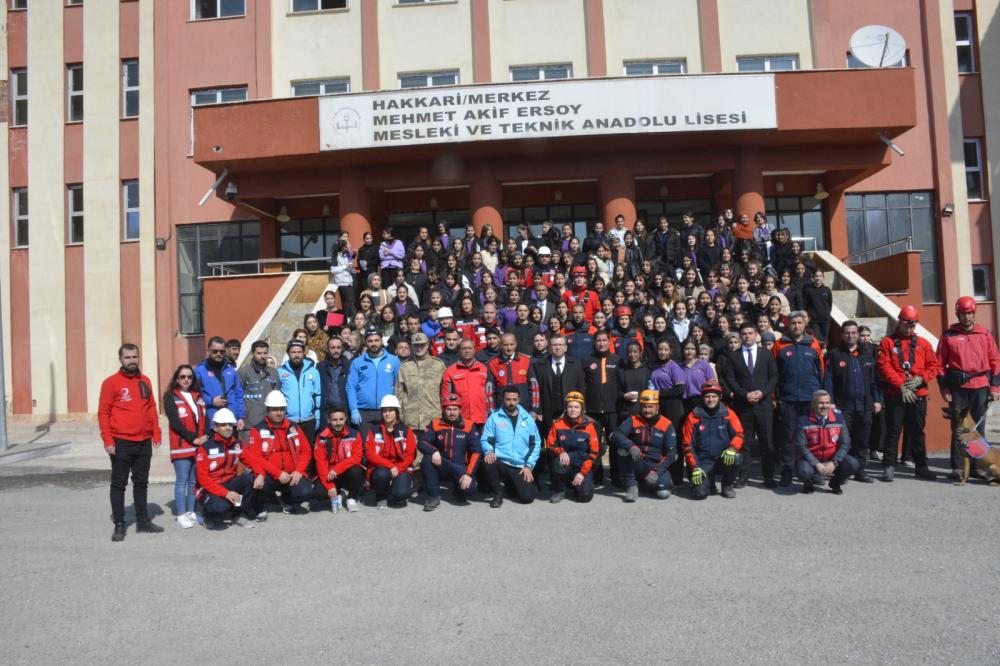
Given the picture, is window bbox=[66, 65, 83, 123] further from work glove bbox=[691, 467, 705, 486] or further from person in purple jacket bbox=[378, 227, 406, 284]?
work glove bbox=[691, 467, 705, 486]

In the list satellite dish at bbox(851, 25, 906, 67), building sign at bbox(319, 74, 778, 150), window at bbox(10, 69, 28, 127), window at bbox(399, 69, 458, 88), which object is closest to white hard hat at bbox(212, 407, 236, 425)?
building sign at bbox(319, 74, 778, 150)

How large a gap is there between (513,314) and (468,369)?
85.4 inches

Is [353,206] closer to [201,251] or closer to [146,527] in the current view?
[201,251]

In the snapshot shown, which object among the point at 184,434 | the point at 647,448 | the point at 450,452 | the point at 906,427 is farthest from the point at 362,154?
the point at 906,427

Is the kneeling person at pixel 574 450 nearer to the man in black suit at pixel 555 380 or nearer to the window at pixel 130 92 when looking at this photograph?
the man in black suit at pixel 555 380

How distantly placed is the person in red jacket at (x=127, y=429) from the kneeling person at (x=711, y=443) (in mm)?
5592

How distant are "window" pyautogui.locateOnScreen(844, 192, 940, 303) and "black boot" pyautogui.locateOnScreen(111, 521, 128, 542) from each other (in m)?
17.8

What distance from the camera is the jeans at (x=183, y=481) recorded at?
7.84 meters

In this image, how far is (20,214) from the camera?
21.8 meters

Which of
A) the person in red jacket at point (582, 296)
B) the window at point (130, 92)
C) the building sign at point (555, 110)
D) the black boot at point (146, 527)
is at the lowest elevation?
the black boot at point (146, 527)

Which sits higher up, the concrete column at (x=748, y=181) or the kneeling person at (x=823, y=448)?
the concrete column at (x=748, y=181)

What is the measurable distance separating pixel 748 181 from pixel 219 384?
42.7ft

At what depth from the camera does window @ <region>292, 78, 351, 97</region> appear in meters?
20.1

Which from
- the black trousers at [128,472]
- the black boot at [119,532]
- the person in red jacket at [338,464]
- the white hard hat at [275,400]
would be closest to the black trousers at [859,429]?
the person in red jacket at [338,464]
